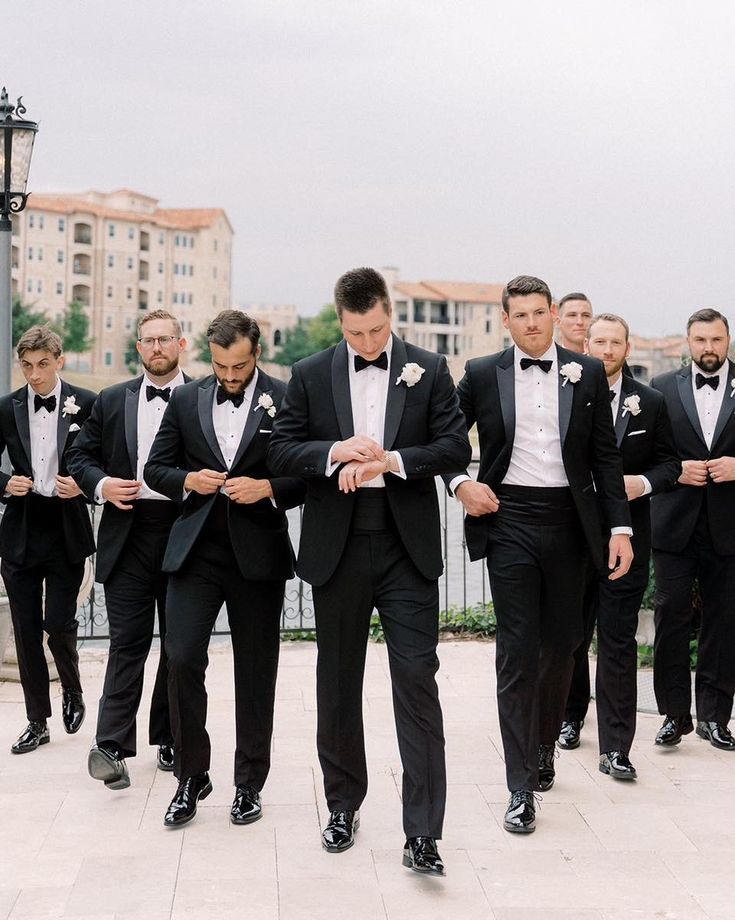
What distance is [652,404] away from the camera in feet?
18.1

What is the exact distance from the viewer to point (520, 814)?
4586 mm

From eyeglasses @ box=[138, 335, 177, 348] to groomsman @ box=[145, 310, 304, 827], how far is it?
1.39 feet

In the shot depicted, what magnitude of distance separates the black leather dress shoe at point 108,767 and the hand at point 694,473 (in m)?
2.86

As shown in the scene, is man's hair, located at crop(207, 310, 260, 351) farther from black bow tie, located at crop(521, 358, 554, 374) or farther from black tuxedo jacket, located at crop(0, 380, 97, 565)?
black tuxedo jacket, located at crop(0, 380, 97, 565)

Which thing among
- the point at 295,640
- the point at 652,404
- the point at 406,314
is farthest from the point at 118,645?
the point at 406,314

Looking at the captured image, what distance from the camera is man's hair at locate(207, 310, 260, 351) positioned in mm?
4500

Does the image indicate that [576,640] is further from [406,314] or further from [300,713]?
[406,314]

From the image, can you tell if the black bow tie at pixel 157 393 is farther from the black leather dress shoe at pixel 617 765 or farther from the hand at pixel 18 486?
the black leather dress shoe at pixel 617 765

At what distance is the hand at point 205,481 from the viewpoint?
4.46 m

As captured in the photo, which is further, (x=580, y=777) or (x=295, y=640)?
(x=295, y=640)

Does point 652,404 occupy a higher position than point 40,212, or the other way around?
point 40,212

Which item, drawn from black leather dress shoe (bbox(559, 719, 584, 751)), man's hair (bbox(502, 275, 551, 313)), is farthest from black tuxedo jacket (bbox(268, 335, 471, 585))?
black leather dress shoe (bbox(559, 719, 584, 751))

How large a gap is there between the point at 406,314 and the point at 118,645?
109 m

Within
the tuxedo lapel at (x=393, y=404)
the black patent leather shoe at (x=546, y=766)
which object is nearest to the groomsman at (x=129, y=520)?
the tuxedo lapel at (x=393, y=404)
